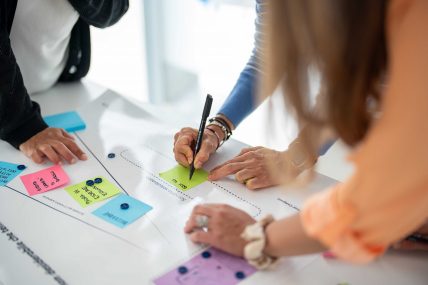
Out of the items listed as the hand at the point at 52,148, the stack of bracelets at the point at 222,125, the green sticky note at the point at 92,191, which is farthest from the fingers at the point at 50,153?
the stack of bracelets at the point at 222,125

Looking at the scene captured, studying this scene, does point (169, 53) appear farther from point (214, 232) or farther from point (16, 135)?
point (214, 232)

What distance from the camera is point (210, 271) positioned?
Answer: 1.98ft

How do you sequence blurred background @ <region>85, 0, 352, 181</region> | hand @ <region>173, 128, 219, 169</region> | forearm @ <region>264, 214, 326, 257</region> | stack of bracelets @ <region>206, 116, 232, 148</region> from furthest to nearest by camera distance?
blurred background @ <region>85, 0, 352, 181</region> → stack of bracelets @ <region>206, 116, 232, 148</region> → hand @ <region>173, 128, 219, 169</region> → forearm @ <region>264, 214, 326, 257</region>

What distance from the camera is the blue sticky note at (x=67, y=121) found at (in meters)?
1.01

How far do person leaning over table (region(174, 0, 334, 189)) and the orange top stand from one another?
0.60 feet

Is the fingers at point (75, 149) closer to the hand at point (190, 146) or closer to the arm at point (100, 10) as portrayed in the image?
the hand at point (190, 146)

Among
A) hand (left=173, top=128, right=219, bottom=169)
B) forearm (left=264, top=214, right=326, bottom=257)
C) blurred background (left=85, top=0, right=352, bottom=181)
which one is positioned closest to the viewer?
forearm (left=264, top=214, right=326, bottom=257)

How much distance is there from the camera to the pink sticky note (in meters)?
0.79

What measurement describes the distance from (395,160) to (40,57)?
997 millimetres

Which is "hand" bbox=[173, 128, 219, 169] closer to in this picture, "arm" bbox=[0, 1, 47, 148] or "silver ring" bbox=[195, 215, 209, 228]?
"silver ring" bbox=[195, 215, 209, 228]

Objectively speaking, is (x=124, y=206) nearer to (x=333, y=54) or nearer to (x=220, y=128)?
→ (x=220, y=128)

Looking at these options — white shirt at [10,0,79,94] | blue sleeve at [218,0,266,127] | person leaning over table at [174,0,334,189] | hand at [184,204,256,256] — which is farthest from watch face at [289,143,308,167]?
white shirt at [10,0,79,94]

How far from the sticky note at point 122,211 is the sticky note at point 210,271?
0.46 feet

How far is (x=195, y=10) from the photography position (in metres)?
1.85
